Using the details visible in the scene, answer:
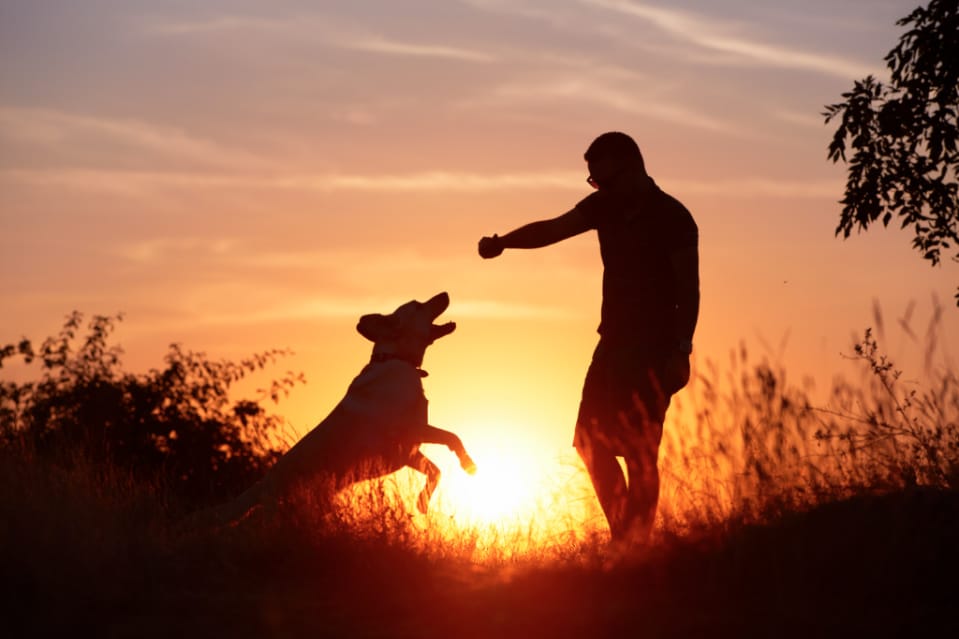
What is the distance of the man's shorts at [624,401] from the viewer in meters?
6.41

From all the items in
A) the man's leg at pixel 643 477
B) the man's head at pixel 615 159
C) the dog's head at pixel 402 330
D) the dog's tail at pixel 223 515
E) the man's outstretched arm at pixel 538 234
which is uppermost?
the dog's head at pixel 402 330

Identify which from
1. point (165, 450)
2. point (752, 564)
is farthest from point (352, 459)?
point (165, 450)

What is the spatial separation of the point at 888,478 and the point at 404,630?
2.62 meters

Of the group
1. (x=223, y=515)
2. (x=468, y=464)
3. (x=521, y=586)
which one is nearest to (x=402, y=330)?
(x=468, y=464)

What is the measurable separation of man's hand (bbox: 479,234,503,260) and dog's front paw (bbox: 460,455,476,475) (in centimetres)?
228

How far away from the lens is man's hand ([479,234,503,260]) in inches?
280

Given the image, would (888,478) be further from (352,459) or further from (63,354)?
(63,354)

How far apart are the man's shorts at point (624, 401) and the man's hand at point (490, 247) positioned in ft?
2.80

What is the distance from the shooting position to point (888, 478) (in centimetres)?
624

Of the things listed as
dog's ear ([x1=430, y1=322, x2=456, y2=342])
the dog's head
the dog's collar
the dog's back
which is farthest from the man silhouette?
dog's ear ([x1=430, y1=322, x2=456, y2=342])

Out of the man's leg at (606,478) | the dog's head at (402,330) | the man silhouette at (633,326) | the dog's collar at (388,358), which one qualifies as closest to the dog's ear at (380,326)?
the dog's head at (402,330)

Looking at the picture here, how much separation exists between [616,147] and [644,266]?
24.7 inches

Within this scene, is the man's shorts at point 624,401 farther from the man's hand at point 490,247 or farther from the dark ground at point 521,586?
the man's hand at point 490,247

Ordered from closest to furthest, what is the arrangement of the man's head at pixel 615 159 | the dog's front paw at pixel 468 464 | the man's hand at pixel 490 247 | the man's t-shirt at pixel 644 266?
the man's t-shirt at pixel 644 266 < the man's head at pixel 615 159 < the man's hand at pixel 490 247 < the dog's front paw at pixel 468 464
